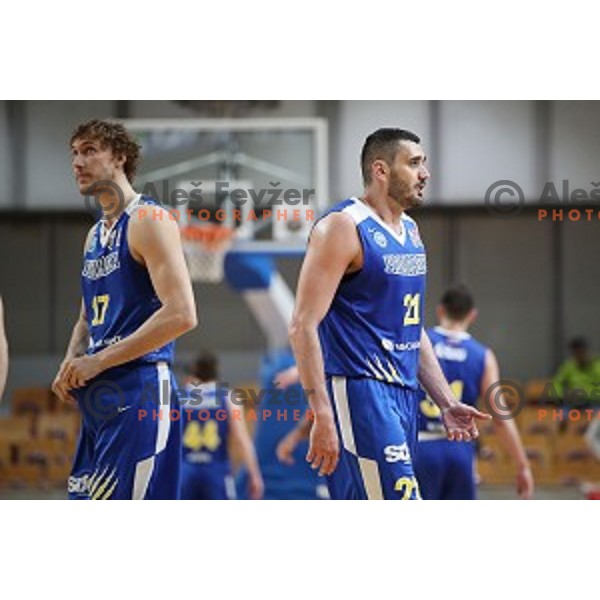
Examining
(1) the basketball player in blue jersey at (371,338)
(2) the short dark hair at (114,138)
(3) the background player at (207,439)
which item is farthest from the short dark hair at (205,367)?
(1) the basketball player in blue jersey at (371,338)

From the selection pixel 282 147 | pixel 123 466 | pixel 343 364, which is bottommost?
pixel 123 466

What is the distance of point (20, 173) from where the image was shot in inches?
610

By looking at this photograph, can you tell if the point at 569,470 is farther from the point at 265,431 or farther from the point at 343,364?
the point at 343,364

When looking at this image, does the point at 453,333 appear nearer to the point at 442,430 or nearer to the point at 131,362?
the point at 442,430

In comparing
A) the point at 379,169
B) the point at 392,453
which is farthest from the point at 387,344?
the point at 379,169

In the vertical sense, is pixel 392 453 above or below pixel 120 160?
below

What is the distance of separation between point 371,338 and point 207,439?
3.39 m

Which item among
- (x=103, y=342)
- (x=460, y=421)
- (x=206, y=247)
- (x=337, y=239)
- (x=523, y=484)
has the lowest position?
(x=523, y=484)

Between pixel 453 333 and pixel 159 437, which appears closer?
pixel 159 437

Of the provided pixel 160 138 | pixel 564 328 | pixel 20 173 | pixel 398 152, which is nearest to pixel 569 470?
Result: pixel 564 328

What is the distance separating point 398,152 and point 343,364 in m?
0.95

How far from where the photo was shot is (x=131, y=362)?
5.18 m
